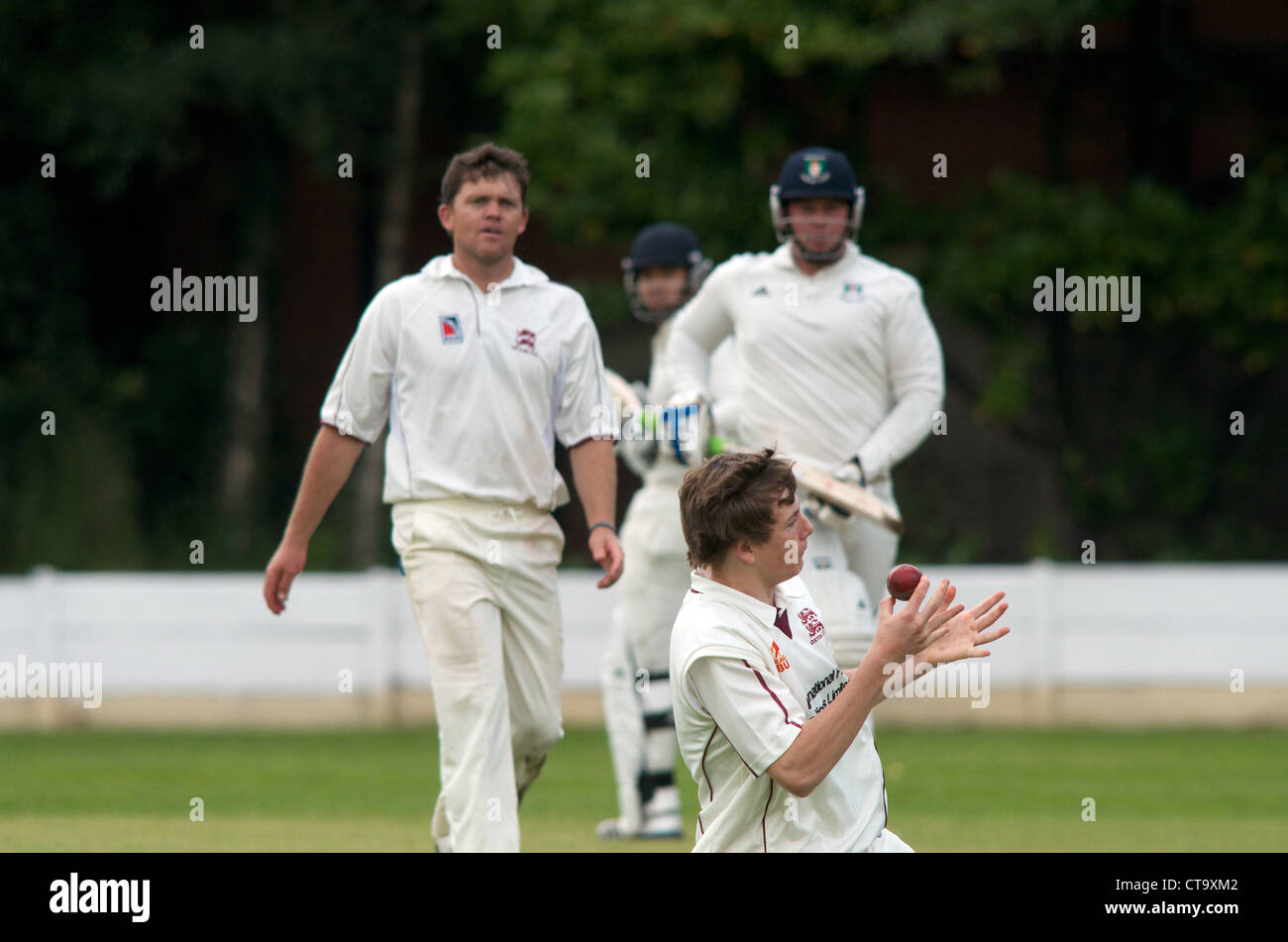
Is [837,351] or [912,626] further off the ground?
[837,351]

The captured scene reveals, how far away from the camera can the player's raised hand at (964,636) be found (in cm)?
424

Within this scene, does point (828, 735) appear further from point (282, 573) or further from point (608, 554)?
point (282, 573)

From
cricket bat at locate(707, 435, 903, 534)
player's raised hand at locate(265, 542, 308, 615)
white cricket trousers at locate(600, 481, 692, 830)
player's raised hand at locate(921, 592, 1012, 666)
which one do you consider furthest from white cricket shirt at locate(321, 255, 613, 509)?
player's raised hand at locate(921, 592, 1012, 666)

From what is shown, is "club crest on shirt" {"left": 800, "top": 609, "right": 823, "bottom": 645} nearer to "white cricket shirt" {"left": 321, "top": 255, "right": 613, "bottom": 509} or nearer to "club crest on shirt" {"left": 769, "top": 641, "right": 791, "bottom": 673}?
"club crest on shirt" {"left": 769, "top": 641, "right": 791, "bottom": 673}

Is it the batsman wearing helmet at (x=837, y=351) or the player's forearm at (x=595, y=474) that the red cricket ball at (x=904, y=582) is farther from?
the batsman wearing helmet at (x=837, y=351)

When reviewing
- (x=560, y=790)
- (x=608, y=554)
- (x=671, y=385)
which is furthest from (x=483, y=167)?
(x=560, y=790)

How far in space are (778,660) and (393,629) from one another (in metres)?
10.3

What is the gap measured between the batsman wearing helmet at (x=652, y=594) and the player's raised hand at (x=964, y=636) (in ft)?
13.5

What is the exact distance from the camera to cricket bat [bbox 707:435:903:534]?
24.0ft

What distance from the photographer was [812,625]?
469 cm

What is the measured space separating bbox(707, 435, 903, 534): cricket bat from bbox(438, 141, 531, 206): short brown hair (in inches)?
55.5

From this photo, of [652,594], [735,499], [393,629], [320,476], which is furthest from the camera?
[393,629]
